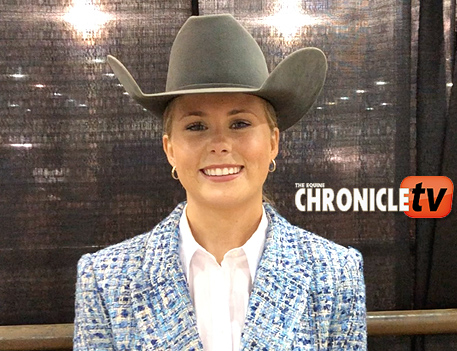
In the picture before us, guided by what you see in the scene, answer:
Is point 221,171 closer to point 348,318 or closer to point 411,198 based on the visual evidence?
point 348,318

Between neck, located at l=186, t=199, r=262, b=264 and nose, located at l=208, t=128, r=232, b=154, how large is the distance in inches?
5.1

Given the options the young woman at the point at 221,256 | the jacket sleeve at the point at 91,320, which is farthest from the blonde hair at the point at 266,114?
the jacket sleeve at the point at 91,320

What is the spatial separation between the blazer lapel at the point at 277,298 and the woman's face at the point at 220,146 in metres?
0.15

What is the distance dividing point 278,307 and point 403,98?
106 centimetres

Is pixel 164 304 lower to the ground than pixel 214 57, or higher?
lower

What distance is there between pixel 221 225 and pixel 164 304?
8.1 inches

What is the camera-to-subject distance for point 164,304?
980 millimetres

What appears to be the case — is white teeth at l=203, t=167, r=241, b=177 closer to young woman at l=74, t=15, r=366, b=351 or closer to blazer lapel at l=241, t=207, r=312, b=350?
young woman at l=74, t=15, r=366, b=351

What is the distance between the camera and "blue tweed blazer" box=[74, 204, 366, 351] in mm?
966

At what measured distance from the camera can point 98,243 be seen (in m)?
1.67

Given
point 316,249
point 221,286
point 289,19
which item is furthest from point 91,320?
point 289,19

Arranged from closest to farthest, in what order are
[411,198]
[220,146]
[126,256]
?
[220,146], [126,256], [411,198]

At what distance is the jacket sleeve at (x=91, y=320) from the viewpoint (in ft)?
3.27

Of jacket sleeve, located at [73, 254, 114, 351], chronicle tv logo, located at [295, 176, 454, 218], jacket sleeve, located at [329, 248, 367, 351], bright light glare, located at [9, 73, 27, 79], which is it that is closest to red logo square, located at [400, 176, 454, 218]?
chronicle tv logo, located at [295, 176, 454, 218]
